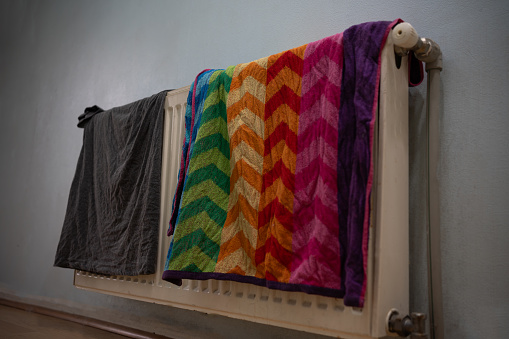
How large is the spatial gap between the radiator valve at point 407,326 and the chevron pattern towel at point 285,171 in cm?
9

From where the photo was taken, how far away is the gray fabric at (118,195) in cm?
123

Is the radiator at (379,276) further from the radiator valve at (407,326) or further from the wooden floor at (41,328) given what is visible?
the wooden floor at (41,328)

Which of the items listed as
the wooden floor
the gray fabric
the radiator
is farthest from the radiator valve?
the wooden floor

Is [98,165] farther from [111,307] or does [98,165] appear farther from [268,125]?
[268,125]

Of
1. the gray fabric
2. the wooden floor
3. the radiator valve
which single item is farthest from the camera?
the wooden floor

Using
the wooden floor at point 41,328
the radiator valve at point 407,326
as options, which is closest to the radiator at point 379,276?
the radiator valve at point 407,326

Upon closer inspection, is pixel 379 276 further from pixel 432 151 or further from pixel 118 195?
pixel 118 195

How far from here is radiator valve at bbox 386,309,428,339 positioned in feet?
2.49

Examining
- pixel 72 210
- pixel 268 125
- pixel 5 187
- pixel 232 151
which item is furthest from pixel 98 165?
pixel 5 187

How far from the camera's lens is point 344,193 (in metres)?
0.81

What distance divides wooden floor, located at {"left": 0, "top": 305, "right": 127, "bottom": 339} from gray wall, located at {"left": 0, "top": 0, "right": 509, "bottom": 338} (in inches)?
3.4

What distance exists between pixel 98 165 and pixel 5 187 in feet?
3.83

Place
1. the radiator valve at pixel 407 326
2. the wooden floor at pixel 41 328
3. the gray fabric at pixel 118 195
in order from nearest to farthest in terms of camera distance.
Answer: the radiator valve at pixel 407 326 < the gray fabric at pixel 118 195 < the wooden floor at pixel 41 328

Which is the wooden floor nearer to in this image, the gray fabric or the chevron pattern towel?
the gray fabric
